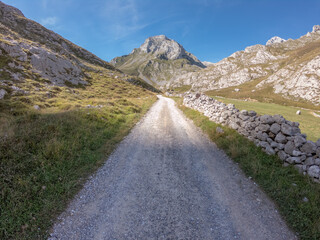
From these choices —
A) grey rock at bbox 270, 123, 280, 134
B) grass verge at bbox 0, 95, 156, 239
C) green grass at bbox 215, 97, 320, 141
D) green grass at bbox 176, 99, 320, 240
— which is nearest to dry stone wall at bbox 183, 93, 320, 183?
grey rock at bbox 270, 123, 280, 134

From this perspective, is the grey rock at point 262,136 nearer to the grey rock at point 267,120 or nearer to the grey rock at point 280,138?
the grey rock at point 280,138

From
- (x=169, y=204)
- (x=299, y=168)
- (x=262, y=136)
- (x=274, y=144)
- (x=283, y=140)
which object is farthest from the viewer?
(x=262, y=136)

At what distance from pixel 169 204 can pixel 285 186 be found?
17.0 ft

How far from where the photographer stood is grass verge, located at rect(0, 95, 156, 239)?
3.83 m

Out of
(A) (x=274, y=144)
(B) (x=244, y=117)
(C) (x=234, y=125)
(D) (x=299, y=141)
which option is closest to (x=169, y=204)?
(A) (x=274, y=144)

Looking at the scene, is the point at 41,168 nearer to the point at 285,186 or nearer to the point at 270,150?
the point at 285,186

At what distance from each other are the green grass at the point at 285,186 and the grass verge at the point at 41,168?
303 inches

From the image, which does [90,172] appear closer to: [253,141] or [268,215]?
[268,215]

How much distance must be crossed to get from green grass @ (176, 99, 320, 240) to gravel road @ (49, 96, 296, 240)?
1.17 ft

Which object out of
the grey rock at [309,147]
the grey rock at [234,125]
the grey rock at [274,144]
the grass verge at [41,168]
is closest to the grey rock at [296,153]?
the grey rock at [309,147]

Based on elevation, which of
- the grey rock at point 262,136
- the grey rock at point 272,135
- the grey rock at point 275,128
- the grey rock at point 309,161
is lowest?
the grey rock at point 309,161

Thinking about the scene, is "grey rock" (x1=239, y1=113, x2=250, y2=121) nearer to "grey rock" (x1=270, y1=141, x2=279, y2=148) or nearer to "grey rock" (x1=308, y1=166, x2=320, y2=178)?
"grey rock" (x1=270, y1=141, x2=279, y2=148)

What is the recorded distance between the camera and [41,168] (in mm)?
5750

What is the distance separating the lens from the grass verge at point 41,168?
383cm
